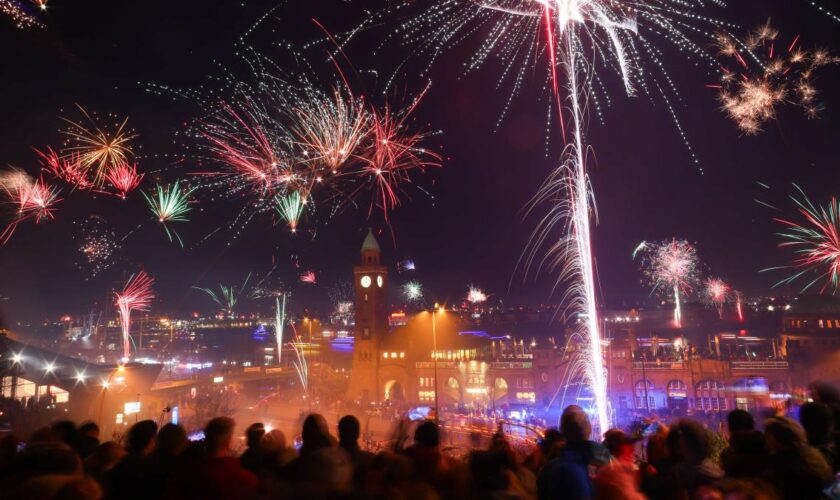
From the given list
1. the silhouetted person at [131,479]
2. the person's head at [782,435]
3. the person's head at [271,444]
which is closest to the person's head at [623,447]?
the person's head at [782,435]

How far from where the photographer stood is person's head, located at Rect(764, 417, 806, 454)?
18.6ft

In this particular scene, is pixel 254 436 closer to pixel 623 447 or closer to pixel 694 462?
pixel 623 447

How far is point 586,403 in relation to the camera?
57812 millimetres

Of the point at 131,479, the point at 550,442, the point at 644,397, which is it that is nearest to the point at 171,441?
the point at 131,479

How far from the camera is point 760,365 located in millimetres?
51406

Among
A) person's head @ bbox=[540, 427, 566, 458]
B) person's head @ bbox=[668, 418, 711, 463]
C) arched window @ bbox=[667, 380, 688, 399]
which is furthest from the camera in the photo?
→ arched window @ bbox=[667, 380, 688, 399]

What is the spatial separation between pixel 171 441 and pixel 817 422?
790 centimetres

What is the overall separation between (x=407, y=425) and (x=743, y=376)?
185 feet

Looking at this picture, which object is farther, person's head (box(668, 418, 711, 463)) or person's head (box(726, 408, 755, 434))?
person's head (box(726, 408, 755, 434))

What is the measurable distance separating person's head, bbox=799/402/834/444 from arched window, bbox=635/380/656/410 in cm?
5408

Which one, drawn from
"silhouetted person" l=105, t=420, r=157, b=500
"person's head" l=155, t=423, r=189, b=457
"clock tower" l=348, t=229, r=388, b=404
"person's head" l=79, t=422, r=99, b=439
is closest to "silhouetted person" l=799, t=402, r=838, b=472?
"silhouetted person" l=105, t=420, r=157, b=500

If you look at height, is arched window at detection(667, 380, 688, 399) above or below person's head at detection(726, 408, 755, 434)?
below

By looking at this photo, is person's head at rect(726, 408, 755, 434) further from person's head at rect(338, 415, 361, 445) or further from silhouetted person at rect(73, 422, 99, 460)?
silhouetted person at rect(73, 422, 99, 460)

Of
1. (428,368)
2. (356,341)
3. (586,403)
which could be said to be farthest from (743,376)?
(356,341)
